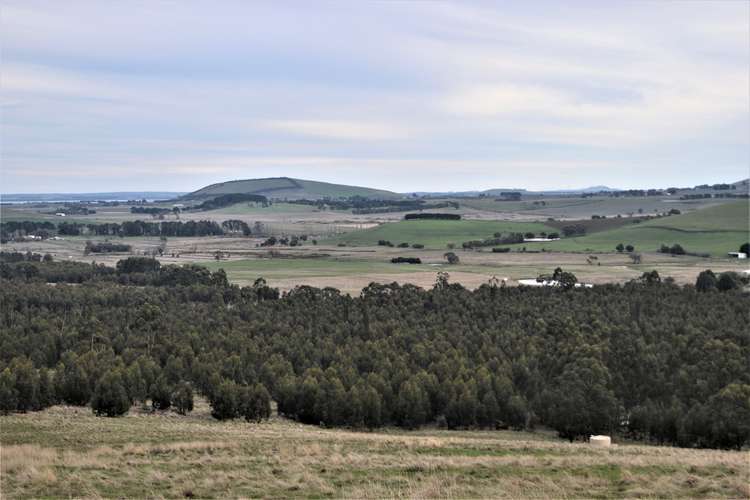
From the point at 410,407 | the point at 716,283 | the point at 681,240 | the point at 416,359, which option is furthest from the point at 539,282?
the point at 410,407

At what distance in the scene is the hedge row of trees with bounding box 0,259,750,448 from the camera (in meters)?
49.7

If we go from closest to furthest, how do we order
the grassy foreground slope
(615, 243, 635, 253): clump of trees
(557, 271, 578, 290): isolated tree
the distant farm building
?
the grassy foreground slope → (557, 271, 578, 290): isolated tree → the distant farm building → (615, 243, 635, 253): clump of trees

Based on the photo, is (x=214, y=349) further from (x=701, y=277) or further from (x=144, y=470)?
(x=701, y=277)

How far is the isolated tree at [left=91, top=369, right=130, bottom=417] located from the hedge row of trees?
11 cm

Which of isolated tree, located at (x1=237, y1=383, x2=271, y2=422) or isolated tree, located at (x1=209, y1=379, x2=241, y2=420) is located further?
isolated tree, located at (x1=237, y1=383, x2=271, y2=422)

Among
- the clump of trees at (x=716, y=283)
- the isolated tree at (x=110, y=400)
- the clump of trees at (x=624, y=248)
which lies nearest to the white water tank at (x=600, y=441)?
the isolated tree at (x=110, y=400)

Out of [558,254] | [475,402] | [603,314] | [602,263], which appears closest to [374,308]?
[603,314]

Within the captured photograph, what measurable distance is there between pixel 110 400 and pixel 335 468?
24.4m

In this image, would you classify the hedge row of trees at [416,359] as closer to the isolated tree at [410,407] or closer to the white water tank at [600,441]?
the isolated tree at [410,407]

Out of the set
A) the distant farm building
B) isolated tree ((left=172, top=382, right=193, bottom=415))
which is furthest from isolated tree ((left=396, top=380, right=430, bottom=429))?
the distant farm building

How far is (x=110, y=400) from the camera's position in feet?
158

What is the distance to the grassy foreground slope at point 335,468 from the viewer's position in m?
25.0

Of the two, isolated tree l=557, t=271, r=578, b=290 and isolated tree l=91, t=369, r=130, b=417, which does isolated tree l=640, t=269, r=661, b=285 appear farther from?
isolated tree l=91, t=369, r=130, b=417

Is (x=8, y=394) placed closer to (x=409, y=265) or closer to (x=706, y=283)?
(x=706, y=283)
